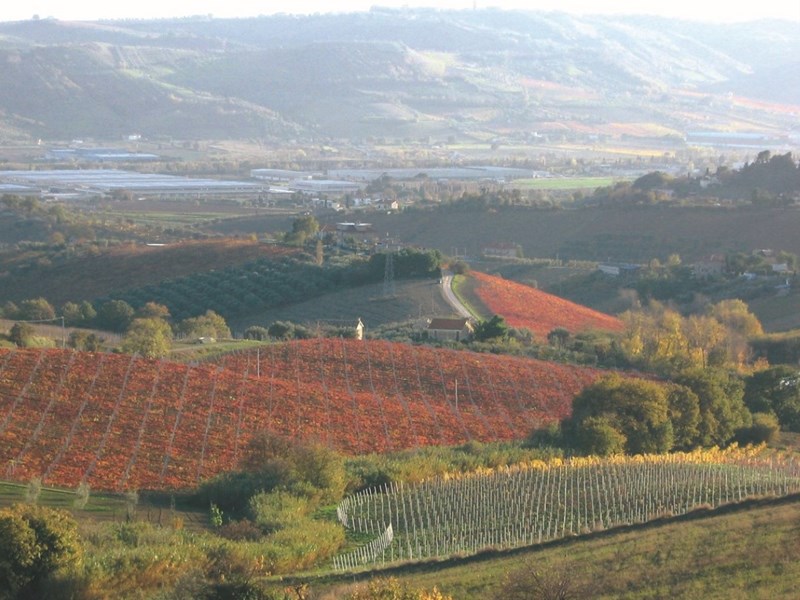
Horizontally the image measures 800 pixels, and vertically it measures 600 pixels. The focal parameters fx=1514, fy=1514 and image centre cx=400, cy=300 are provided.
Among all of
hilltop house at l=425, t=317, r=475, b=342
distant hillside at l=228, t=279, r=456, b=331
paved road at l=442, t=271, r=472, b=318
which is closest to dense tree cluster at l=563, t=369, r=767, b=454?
hilltop house at l=425, t=317, r=475, b=342

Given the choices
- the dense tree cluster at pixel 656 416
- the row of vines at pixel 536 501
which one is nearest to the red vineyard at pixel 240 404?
the dense tree cluster at pixel 656 416

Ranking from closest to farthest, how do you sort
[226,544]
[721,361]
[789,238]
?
[226,544], [721,361], [789,238]

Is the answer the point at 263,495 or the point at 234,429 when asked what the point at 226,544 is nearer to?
the point at 263,495

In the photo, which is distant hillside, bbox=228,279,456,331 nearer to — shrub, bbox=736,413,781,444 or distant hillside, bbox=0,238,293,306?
distant hillside, bbox=0,238,293,306

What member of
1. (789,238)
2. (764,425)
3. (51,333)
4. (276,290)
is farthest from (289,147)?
(764,425)

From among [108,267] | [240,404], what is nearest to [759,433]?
[240,404]

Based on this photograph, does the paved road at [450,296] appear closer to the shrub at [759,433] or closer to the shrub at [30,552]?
the shrub at [759,433]
